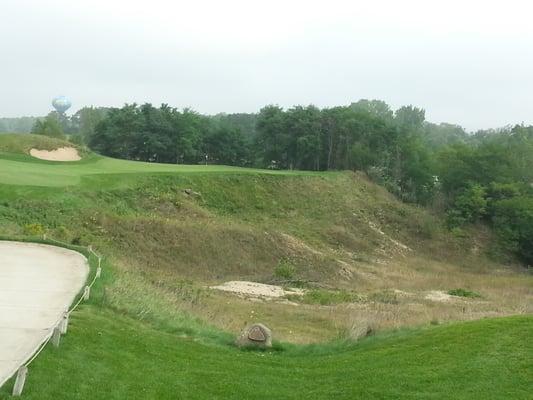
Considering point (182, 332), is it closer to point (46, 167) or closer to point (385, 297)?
point (385, 297)

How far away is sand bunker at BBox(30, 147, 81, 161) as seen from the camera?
41.5 m

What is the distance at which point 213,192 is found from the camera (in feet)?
135

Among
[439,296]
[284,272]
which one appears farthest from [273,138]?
[439,296]

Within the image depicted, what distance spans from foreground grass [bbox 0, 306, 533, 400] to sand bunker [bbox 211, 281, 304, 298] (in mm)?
12588

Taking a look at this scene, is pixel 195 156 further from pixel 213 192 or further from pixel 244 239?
pixel 244 239

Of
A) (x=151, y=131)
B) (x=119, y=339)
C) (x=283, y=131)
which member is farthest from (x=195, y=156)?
(x=119, y=339)

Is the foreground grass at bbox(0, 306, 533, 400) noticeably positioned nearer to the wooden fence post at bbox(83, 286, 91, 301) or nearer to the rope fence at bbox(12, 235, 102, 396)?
the rope fence at bbox(12, 235, 102, 396)

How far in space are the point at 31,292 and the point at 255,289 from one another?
43.0 ft

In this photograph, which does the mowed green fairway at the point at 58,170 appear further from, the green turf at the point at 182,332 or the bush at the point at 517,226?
the bush at the point at 517,226

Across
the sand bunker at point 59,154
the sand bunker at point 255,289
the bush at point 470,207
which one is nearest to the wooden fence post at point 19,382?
the sand bunker at point 255,289

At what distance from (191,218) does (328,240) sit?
406 inches

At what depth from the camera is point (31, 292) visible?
12.7 meters

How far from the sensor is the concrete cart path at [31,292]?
29.0 feet

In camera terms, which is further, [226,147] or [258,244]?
[226,147]
